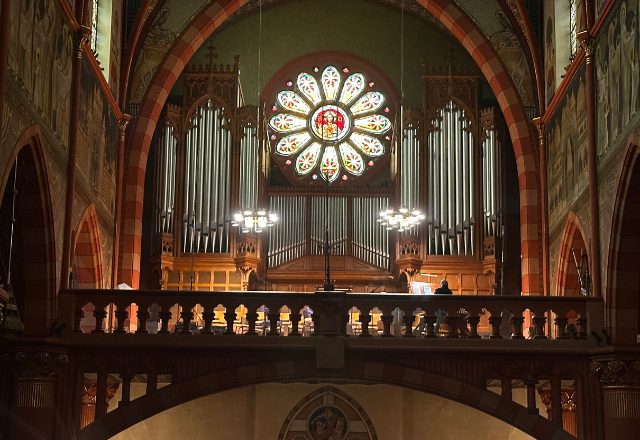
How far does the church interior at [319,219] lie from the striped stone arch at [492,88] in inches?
1.7

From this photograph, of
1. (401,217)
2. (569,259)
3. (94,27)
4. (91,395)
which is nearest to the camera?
(91,395)

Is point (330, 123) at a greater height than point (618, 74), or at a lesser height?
greater

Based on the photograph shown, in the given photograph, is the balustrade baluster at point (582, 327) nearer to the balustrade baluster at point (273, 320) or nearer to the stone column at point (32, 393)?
the balustrade baluster at point (273, 320)

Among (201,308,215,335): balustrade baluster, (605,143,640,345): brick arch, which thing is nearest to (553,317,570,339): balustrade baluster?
(605,143,640,345): brick arch

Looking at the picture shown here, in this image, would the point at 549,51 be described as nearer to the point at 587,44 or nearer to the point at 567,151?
the point at 567,151

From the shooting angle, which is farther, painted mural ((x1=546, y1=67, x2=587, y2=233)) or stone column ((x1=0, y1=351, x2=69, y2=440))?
painted mural ((x1=546, y1=67, x2=587, y2=233))

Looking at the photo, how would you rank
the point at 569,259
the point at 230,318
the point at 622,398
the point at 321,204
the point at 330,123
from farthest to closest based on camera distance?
the point at 330,123 → the point at 321,204 → the point at 569,259 → the point at 230,318 → the point at 622,398

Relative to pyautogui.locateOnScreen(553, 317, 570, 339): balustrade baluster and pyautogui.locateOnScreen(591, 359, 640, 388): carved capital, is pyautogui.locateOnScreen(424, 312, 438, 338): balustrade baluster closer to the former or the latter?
pyautogui.locateOnScreen(553, 317, 570, 339): balustrade baluster

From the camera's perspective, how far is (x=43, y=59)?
15.6 m

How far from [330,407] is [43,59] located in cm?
942

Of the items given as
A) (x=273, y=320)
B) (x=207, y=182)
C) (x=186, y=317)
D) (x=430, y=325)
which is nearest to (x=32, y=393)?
(x=186, y=317)

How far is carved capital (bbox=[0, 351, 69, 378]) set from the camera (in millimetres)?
15781

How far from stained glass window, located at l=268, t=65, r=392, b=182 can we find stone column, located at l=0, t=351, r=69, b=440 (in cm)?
1060

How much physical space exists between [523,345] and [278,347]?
3.50 meters
